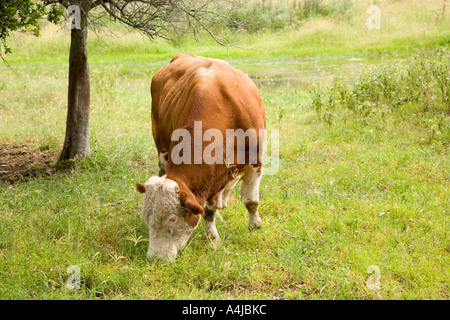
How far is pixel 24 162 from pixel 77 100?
1.32 metres

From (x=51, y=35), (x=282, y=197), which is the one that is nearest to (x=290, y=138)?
(x=282, y=197)

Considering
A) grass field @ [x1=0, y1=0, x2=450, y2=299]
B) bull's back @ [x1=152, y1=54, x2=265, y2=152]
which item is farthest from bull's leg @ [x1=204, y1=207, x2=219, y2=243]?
bull's back @ [x1=152, y1=54, x2=265, y2=152]

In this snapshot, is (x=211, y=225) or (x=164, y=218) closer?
Answer: (x=164, y=218)

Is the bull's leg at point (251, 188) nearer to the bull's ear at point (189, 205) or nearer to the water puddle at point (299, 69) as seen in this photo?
the bull's ear at point (189, 205)

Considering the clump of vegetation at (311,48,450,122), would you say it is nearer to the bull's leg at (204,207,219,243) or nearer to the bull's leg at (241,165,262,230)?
the bull's leg at (241,165,262,230)

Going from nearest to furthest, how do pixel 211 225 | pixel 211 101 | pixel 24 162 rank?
pixel 211 101, pixel 211 225, pixel 24 162

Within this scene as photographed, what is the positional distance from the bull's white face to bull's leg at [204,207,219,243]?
1.92 feet

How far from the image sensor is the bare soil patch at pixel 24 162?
21.7 feet

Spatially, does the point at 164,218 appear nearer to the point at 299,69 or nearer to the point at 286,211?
the point at 286,211

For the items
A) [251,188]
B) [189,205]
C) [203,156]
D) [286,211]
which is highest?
[203,156]

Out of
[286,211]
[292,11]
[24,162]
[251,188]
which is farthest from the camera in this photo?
[292,11]

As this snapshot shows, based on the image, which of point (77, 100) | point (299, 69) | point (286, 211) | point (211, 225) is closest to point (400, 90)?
point (286, 211)

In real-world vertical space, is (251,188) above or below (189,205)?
below

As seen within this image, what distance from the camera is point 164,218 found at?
383cm
